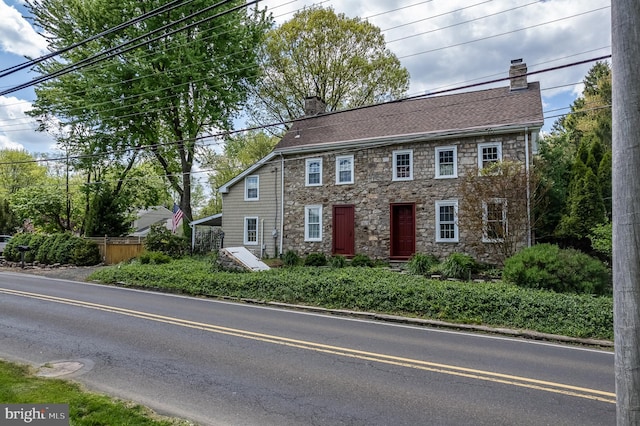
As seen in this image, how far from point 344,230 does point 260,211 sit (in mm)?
5014

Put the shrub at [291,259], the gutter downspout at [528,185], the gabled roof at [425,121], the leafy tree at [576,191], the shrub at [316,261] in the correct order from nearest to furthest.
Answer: the gutter downspout at [528,185], the leafy tree at [576,191], the gabled roof at [425,121], the shrub at [316,261], the shrub at [291,259]

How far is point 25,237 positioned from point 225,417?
83.5ft

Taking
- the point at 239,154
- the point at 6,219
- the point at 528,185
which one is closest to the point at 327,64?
the point at 239,154

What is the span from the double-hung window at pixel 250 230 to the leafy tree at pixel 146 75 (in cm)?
701

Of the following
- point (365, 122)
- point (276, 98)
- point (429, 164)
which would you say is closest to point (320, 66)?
point (276, 98)

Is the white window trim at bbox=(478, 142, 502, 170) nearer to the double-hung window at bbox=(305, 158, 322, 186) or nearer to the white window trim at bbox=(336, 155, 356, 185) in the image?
the white window trim at bbox=(336, 155, 356, 185)

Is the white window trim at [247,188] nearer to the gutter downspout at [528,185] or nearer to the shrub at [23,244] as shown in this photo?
the shrub at [23,244]

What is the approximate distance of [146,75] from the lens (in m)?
24.3

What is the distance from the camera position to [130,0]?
24.1 m

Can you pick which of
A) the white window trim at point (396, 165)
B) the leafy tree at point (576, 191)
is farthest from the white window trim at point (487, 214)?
the white window trim at point (396, 165)

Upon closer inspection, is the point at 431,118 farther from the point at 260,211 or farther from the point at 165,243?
the point at 165,243

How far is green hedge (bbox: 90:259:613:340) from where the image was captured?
8.91 metres

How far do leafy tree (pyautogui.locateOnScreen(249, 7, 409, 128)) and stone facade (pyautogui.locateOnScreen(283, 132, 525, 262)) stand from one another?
1288cm

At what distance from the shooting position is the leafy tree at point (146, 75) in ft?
79.7
